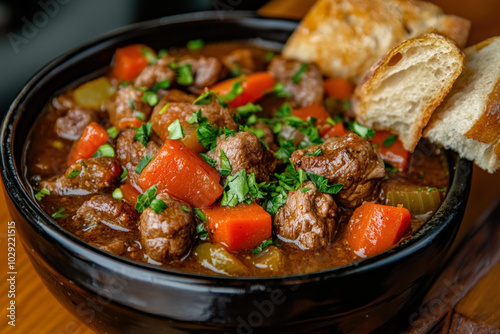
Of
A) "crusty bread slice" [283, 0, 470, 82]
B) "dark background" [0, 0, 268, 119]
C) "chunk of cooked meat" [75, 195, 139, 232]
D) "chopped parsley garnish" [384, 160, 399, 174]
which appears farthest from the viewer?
"dark background" [0, 0, 268, 119]

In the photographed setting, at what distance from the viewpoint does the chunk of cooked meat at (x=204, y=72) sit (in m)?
3.25

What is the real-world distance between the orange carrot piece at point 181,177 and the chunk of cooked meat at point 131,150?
0.86 ft

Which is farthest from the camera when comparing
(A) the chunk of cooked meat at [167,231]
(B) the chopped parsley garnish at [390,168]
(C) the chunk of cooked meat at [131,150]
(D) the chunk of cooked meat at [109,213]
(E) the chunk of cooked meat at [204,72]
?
(E) the chunk of cooked meat at [204,72]

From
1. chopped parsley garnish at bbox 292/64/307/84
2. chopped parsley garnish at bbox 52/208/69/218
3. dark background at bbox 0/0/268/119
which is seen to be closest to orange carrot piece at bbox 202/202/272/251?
chopped parsley garnish at bbox 52/208/69/218

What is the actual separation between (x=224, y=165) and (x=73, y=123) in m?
1.01

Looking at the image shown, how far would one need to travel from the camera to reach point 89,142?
9.28 feet

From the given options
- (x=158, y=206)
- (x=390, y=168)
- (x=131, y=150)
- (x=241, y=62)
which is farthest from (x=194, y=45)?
(x=158, y=206)

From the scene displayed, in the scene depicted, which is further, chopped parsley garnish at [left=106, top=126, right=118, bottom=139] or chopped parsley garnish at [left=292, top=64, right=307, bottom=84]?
chopped parsley garnish at [left=292, top=64, right=307, bottom=84]

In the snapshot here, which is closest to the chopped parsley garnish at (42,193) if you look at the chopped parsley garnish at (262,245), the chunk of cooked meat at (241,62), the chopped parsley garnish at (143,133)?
the chopped parsley garnish at (143,133)

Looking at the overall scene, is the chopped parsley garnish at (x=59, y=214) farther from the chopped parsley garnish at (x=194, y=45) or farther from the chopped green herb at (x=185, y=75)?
the chopped parsley garnish at (x=194, y=45)

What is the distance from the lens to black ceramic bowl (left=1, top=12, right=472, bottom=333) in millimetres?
1955

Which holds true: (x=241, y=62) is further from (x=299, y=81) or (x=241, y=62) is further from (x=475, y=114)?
(x=475, y=114)

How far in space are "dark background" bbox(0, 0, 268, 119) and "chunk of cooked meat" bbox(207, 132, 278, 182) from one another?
2.84 metres

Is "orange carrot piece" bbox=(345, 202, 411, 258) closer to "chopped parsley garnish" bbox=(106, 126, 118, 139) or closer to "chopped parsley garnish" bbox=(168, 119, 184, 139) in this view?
"chopped parsley garnish" bbox=(168, 119, 184, 139)
